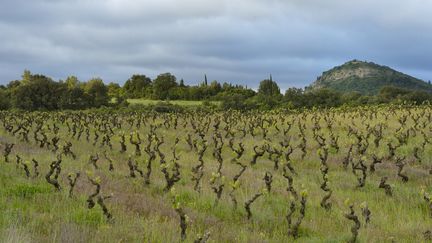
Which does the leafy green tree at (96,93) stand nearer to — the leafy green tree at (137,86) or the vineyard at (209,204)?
the leafy green tree at (137,86)

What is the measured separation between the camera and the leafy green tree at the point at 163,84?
9250 cm

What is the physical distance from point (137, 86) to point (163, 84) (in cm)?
929

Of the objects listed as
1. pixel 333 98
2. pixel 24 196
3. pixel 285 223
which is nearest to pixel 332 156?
pixel 285 223

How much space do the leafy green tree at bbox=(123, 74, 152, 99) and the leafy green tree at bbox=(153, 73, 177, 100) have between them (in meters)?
3.07

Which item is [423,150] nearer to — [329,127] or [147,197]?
[329,127]

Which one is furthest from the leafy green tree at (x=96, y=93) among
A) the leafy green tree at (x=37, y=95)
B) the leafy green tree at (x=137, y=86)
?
the leafy green tree at (x=137, y=86)

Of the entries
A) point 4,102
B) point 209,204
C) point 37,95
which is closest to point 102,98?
point 37,95

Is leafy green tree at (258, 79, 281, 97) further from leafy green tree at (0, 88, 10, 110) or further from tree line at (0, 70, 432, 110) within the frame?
leafy green tree at (0, 88, 10, 110)

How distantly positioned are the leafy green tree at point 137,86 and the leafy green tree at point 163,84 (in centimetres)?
307

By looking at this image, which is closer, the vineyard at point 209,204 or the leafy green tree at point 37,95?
the vineyard at point 209,204

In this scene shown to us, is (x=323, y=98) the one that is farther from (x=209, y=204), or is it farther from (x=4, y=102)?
(x=209, y=204)

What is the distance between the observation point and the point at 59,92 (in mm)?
69562

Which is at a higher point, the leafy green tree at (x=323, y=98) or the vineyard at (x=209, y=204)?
the leafy green tree at (x=323, y=98)

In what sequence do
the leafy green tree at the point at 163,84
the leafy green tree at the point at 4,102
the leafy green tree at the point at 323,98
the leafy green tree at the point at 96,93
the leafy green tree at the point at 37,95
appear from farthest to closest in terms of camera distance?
1. the leafy green tree at the point at 163,84
2. the leafy green tree at the point at 96,93
3. the leafy green tree at the point at 323,98
4. the leafy green tree at the point at 37,95
5. the leafy green tree at the point at 4,102
